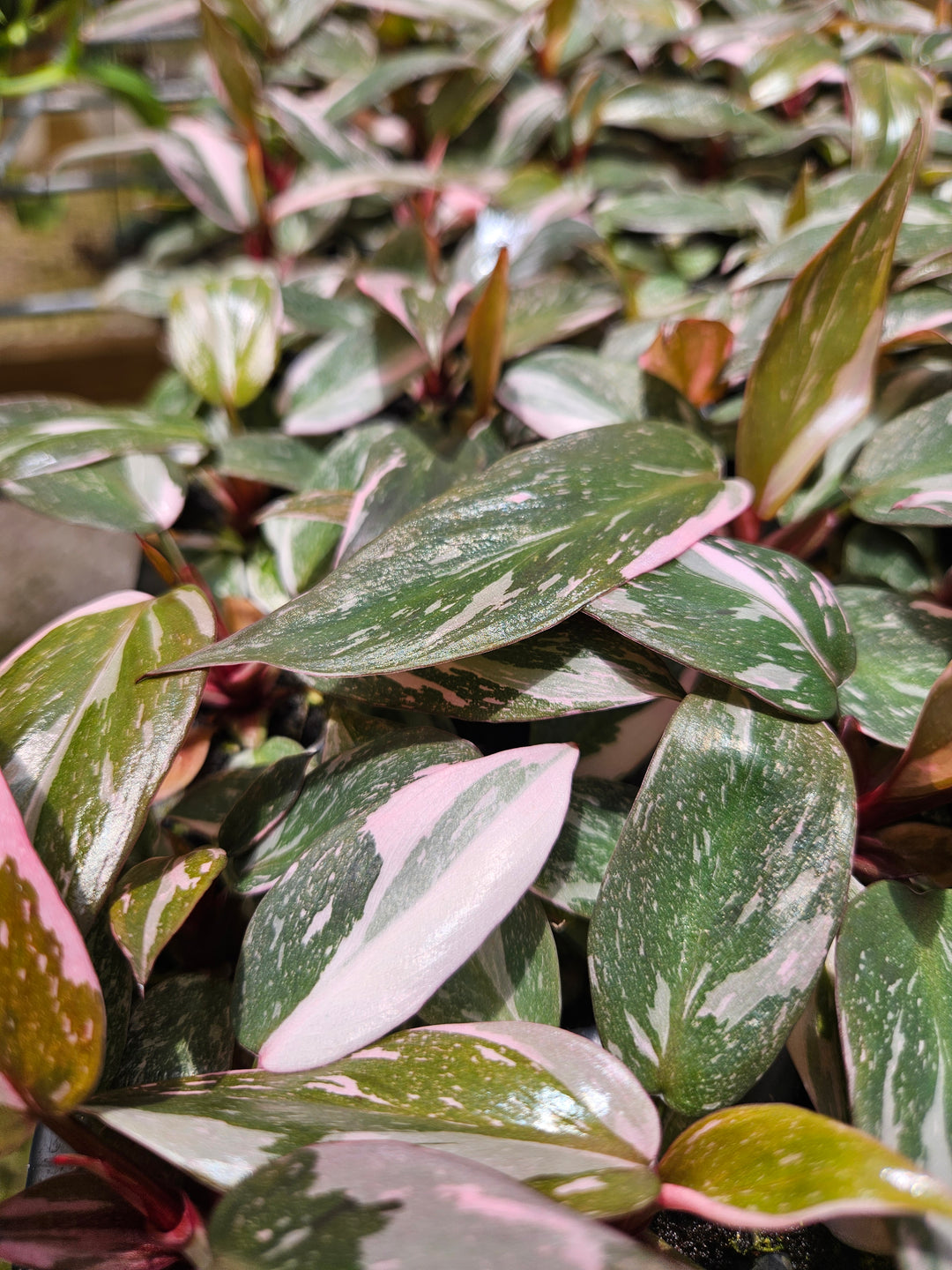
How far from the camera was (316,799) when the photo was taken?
1.44 ft

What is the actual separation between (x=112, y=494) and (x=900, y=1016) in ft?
Result: 1.82

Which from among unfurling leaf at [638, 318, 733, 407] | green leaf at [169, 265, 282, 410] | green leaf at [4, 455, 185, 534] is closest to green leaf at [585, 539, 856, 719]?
unfurling leaf at [638, 318, 733, 407]

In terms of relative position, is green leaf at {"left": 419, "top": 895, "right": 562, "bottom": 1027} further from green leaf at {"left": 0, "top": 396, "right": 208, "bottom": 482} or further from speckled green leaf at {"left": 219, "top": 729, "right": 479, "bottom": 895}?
green leaf at {"left": 0, "top": 396, "right": 208, "bottom": 482}

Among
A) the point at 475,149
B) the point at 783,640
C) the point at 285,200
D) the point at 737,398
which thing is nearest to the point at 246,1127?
the point at 783,640

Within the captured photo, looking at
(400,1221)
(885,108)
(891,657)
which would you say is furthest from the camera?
(885,108)

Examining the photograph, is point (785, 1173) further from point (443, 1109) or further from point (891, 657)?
point (891, 657)

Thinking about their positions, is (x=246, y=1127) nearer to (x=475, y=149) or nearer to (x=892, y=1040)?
(x=892, y=1040)

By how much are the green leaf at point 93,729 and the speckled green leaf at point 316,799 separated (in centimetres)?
8

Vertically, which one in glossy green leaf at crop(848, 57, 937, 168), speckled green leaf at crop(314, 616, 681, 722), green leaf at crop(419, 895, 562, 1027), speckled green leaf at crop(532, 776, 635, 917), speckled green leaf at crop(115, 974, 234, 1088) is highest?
glossy green leaf at crop(848, 57, 937, 168)

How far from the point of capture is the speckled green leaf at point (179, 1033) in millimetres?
387

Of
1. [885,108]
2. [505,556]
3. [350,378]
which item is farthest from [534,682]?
[885,108]

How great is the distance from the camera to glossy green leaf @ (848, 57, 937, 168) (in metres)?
0.82

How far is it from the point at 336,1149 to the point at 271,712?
366mm

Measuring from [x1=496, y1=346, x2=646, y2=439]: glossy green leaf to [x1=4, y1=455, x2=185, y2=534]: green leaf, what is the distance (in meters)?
0.26
